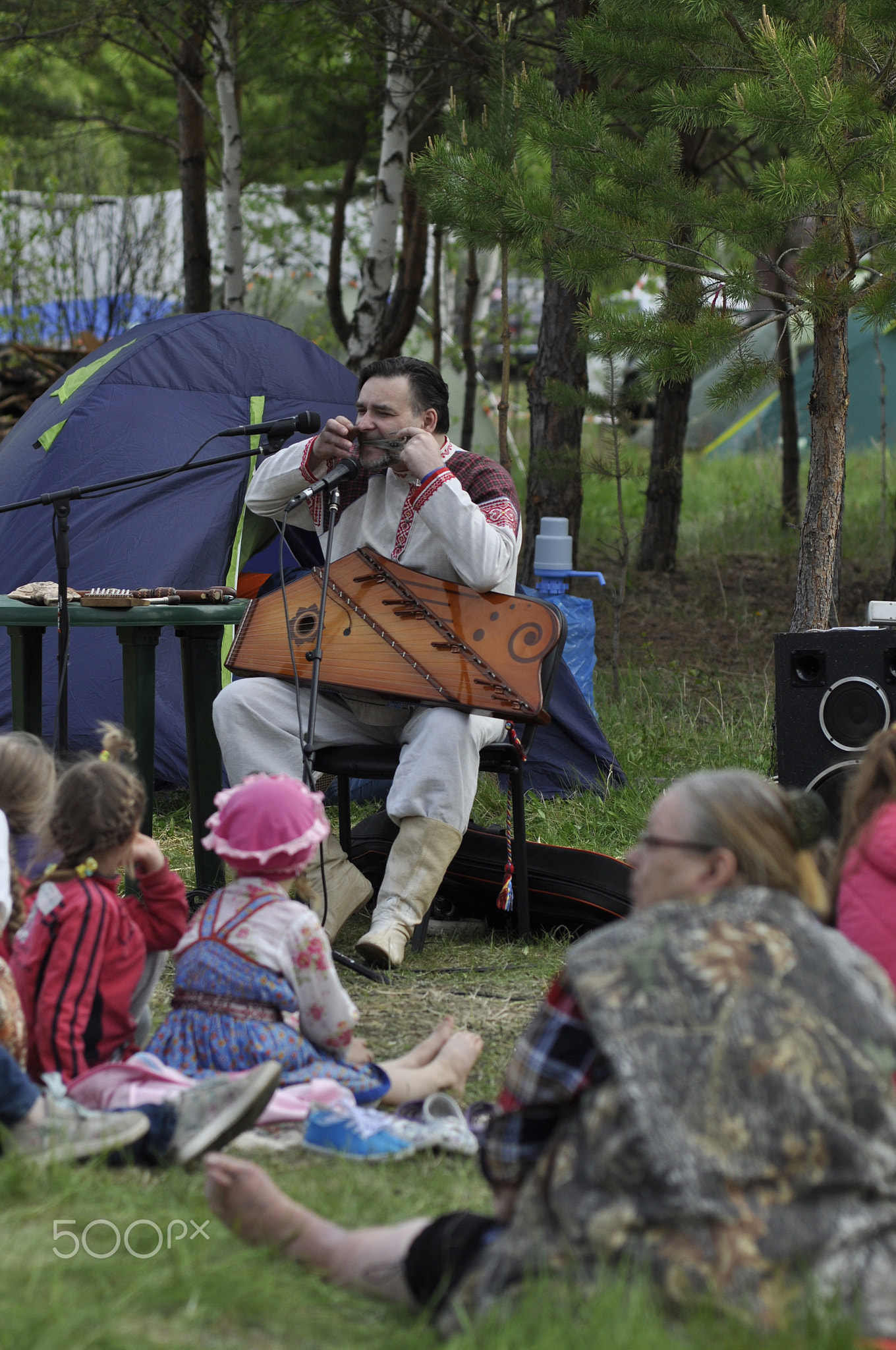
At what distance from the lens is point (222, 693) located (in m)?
3.32

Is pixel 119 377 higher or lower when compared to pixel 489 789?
higher

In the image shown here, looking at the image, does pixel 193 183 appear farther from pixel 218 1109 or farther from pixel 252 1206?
pixel 252 1206

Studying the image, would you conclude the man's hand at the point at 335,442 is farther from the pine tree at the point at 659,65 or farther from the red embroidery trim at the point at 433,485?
the pine tree at the point at 659,65

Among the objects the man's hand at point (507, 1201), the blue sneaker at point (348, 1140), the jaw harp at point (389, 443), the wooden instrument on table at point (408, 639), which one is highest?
the jaw harp at point (389, 443)

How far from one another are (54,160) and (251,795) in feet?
37.6

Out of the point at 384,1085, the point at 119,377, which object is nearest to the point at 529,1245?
the point at 384,1085

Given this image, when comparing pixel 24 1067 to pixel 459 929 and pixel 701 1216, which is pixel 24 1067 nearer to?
pixel 701 1216

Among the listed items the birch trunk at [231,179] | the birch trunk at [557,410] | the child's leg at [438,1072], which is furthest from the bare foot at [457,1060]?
the birch trunk at [231,179]

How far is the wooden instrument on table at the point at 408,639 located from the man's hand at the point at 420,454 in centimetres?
25

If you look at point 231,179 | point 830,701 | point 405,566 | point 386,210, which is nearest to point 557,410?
point 386,210

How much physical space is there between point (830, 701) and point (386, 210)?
4390 millimetres

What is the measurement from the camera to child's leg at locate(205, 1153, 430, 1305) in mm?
1567

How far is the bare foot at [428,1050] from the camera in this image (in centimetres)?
240

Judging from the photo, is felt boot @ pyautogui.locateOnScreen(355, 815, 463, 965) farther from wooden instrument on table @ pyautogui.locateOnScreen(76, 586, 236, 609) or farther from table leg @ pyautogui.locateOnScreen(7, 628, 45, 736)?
table leg @ pyautogui.locateOnScreen(7, 628, 45, 736)
